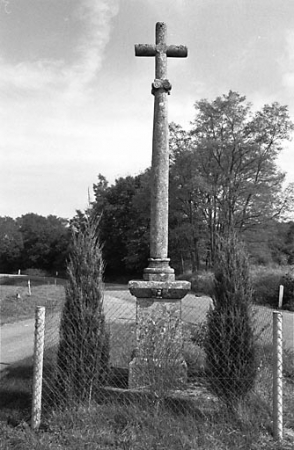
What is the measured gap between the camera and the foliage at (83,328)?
418cm

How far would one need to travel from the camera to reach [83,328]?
4309 mm

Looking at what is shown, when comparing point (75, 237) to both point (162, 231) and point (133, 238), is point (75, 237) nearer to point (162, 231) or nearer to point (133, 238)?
point (162, 231)

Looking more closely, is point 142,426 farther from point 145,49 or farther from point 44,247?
point 44,247

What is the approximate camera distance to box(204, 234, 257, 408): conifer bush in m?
4.16

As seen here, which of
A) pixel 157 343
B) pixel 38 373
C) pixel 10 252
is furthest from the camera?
pixel 10 252

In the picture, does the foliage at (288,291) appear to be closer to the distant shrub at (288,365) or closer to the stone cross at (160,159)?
the distant shrub at (288,365)

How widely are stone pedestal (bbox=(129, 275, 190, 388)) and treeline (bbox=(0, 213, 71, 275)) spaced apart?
4568cm

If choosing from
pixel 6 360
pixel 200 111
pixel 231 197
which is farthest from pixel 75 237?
pixel 200 111

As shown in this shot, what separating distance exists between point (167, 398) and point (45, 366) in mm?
2170

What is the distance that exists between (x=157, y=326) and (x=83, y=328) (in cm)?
116

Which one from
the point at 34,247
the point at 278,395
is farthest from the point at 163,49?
the point at 34,247

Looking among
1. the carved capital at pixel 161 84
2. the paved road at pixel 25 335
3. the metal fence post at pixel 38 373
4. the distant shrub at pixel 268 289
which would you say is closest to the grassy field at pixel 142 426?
the metal fence post at pixel 38 373

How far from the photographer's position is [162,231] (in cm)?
554

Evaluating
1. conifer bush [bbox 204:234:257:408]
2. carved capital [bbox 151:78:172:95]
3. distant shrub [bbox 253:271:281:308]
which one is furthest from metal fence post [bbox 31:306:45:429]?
distant shrub [bbox 253:271:281:308]
